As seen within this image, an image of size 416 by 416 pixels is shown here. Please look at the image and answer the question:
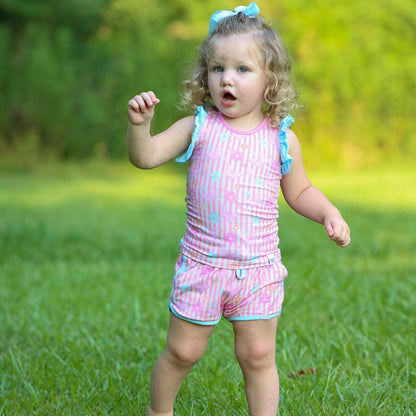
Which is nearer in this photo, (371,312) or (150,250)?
(371,312)

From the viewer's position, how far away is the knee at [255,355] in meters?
1.92

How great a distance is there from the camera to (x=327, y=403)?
7.09 feet

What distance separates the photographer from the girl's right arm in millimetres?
1819

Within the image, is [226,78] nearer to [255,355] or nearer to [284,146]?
[284,146]

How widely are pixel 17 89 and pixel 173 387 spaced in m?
12.3

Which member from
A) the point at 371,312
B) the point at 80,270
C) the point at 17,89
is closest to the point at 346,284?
the point at 371,312

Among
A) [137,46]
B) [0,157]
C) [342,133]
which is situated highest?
[137,46]

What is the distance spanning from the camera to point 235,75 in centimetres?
192

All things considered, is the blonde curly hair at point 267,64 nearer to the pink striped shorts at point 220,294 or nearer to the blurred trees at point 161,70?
the pink striped shorts at point 220,294

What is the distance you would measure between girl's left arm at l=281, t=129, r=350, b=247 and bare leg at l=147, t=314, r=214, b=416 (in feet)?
1.45

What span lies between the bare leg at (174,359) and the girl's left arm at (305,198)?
1.45ft

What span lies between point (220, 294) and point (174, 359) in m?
0.23

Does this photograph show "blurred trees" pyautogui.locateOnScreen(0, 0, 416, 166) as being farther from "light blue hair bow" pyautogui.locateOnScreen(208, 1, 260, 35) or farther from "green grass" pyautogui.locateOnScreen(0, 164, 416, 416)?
"light blue hair bow" pyautogui.locateOnScreen(208, 1, 260, 35)

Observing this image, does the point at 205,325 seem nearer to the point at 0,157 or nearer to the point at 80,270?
the point at 80,270
